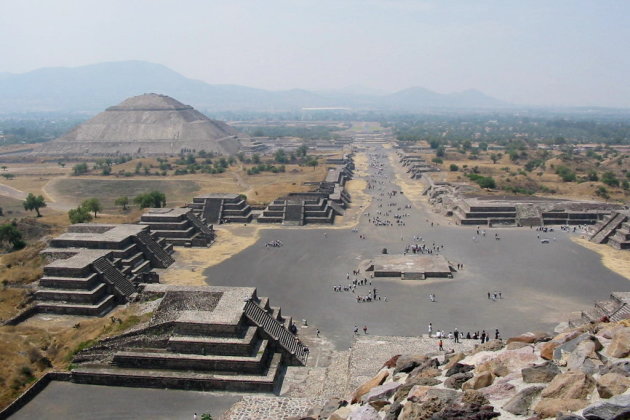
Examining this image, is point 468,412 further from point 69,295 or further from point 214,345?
point 69,295

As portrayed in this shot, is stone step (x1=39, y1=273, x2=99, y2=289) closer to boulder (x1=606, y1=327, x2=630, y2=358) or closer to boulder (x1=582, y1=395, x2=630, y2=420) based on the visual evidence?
boulder (x1=606, y1=327, x2=630, y2=358)

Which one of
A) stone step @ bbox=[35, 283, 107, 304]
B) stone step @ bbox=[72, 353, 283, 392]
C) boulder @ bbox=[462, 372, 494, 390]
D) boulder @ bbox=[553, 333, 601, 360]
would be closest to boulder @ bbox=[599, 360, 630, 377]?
boulder @ bbox=[553, 333, 601, 360]

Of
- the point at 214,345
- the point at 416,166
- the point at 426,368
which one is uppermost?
the point at 426,368

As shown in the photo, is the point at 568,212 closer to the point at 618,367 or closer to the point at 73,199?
the point at 618,367

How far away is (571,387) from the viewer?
10758mm

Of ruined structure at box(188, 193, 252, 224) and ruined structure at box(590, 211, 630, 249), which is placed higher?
ruined structure at box(590, 211, 630, 249)

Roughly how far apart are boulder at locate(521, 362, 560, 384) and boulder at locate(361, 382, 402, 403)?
353 cm

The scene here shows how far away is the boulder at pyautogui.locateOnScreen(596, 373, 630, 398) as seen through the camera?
10266 millimetres

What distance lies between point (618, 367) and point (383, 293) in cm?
2543

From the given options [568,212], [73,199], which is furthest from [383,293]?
[73,199]

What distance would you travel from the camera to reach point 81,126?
154250mm

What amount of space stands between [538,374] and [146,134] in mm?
147021

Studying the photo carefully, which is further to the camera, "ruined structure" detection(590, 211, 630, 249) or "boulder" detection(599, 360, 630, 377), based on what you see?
"ruined structure" detection(590, 211, 630, 249)

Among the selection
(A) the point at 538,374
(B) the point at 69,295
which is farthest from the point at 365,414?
(B) the point at 69,295
